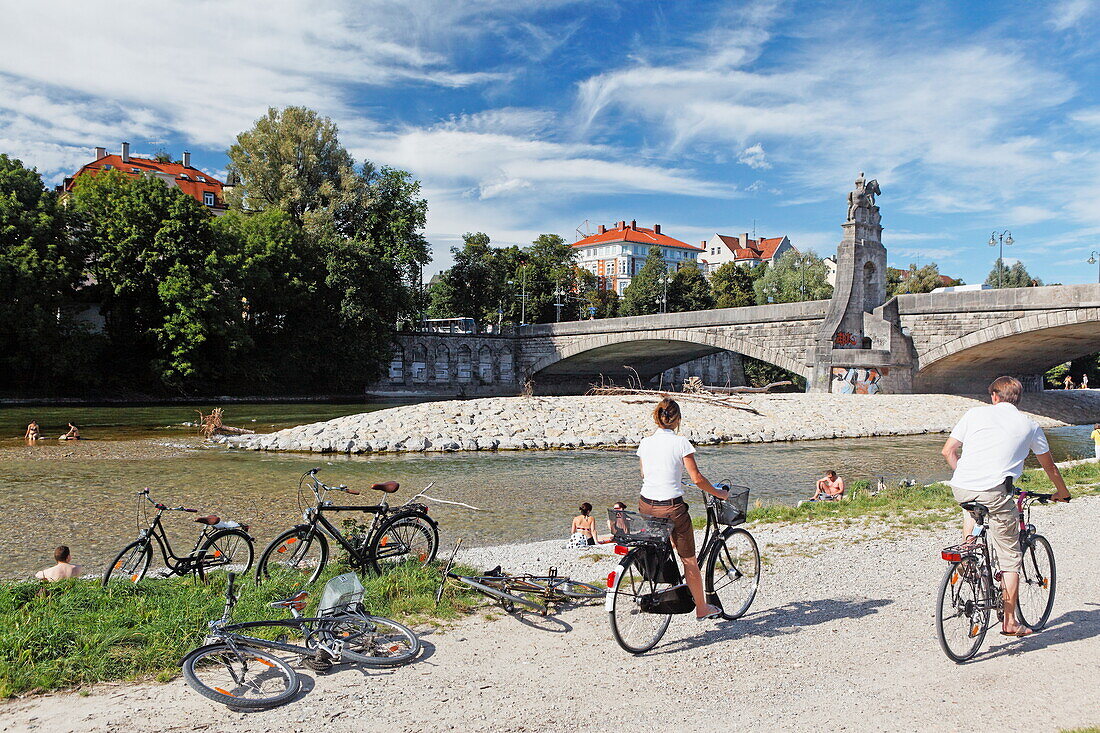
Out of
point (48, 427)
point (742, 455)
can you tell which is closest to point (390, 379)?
point (48, 427)

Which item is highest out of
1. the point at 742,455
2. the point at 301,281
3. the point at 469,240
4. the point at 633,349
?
the point at 469,240

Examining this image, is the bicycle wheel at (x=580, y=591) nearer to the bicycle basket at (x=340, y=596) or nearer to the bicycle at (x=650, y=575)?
the bicycle at (x=650, y=575)

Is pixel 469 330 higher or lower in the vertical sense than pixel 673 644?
higher

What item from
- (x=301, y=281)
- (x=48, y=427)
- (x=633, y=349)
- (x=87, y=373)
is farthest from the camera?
(x=633, y=349)

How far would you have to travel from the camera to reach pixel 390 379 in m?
55.6

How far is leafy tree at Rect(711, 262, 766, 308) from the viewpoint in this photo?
75438 millimetres

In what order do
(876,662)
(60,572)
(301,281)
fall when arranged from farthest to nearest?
1. (301,281)
2. (60,572)
3. (876,662)

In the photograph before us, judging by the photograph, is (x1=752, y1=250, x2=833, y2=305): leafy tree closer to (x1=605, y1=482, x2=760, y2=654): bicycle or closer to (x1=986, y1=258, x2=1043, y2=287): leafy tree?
(x1=986, y1=258, x2=1043, y2=287): leafy tree

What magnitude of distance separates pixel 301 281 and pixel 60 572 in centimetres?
3965

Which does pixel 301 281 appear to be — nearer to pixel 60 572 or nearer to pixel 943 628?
pixel 60 572

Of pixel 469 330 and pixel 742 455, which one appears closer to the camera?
pixel 742 455

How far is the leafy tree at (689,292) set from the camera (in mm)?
76750

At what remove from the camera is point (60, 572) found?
7863 mm

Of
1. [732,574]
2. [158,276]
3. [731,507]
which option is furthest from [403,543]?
[158,276]
